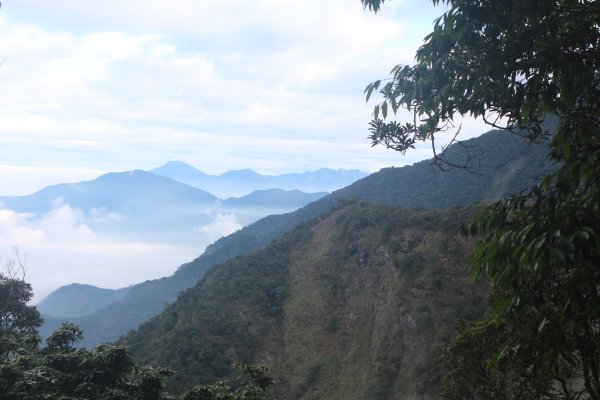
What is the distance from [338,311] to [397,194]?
118ft

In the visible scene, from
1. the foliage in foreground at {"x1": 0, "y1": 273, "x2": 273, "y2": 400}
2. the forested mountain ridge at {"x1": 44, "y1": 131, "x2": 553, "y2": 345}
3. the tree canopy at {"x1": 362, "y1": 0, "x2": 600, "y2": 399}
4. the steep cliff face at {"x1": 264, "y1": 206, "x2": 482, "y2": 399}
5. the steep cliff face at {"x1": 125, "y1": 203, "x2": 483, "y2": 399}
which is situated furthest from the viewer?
the forested mountain ridge at {"x1": 44, "y1": 131, "x2": 553, "y2": 345}

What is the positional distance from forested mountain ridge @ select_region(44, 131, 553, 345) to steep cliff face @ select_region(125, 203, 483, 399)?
10.5 metres

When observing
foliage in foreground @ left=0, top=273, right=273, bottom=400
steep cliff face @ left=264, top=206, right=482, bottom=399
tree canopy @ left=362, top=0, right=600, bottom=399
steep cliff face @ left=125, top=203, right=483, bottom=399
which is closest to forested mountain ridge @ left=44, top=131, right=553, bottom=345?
steep cliff face @ left=264, top=206, right=482, bottom=399

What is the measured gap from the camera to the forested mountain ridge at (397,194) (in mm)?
62312

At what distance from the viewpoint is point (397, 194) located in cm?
7631

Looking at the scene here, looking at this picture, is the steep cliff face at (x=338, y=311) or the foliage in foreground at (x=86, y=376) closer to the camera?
the foliage in foreground at (x=86, y=376)

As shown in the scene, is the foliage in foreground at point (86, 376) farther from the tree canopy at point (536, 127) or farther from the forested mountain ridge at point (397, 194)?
the forested mountain ridge at point (397, 194)

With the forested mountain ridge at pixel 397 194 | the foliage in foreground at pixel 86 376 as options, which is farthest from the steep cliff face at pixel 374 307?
the foliage in foreground at pixel 86 376

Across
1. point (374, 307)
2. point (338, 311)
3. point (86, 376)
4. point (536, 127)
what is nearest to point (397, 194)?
point (338, 311)

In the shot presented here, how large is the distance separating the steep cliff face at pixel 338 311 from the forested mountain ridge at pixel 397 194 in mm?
10454

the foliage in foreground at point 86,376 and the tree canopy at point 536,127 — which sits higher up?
the tree canopy at point 536,127

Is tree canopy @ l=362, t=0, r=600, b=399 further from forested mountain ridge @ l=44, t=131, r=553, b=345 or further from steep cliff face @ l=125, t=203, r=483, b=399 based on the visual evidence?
forested mountain ridge @ l=44, t=131, r=553, b=345

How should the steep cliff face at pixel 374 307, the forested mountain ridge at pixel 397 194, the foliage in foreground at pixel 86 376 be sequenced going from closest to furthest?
the foliage in foreground at pixel 86 376 < the steep cliff face at pixel 374 307 < the forested mountain ridge at pixel 397 194

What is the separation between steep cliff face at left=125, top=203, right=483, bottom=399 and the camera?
34.5 m
